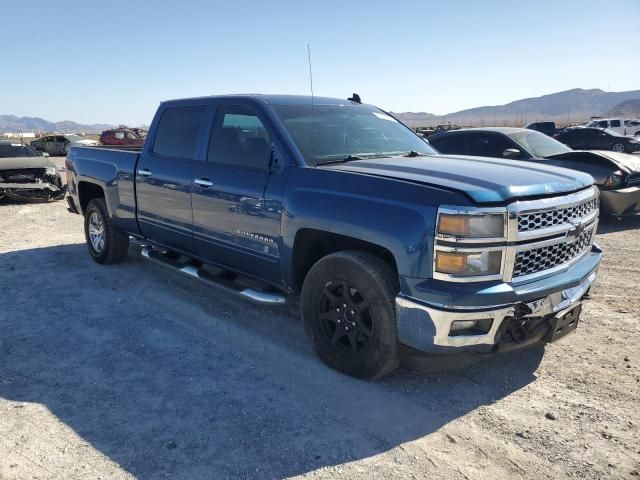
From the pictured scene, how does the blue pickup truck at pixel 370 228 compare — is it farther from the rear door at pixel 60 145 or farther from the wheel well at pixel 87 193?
the rear door at pixel 60 145

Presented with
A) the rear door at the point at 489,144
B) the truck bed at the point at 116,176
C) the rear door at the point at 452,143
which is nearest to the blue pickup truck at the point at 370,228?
the truck bed at the point at 116,176

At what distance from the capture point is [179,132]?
520 cm

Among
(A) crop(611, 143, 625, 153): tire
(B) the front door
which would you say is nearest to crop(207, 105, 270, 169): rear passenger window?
(B) the front door

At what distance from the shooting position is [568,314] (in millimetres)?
3506

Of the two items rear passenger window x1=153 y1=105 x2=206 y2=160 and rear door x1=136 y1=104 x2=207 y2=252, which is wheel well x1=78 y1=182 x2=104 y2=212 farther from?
rear passenger window x1=153 y1=105 x2=206 y2=160

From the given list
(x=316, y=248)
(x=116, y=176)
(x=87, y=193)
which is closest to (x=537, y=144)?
(x=316, y=248)

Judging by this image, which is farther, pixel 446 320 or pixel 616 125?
pixel 616 125

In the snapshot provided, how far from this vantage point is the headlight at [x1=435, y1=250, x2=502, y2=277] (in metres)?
3.03

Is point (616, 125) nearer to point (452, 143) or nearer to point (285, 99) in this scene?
point (452, 143)

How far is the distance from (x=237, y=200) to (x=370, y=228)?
4.63 feet

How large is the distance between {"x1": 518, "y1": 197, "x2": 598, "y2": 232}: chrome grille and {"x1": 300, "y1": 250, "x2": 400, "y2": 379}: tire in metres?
0.85

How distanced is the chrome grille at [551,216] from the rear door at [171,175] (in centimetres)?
290

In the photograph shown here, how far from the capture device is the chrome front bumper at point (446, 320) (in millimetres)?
3051

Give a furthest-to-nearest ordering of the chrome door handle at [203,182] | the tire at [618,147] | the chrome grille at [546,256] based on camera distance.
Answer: the tire at [618,147]
the chrome door handle at [203,182]
the chrome grille at [546,256]
